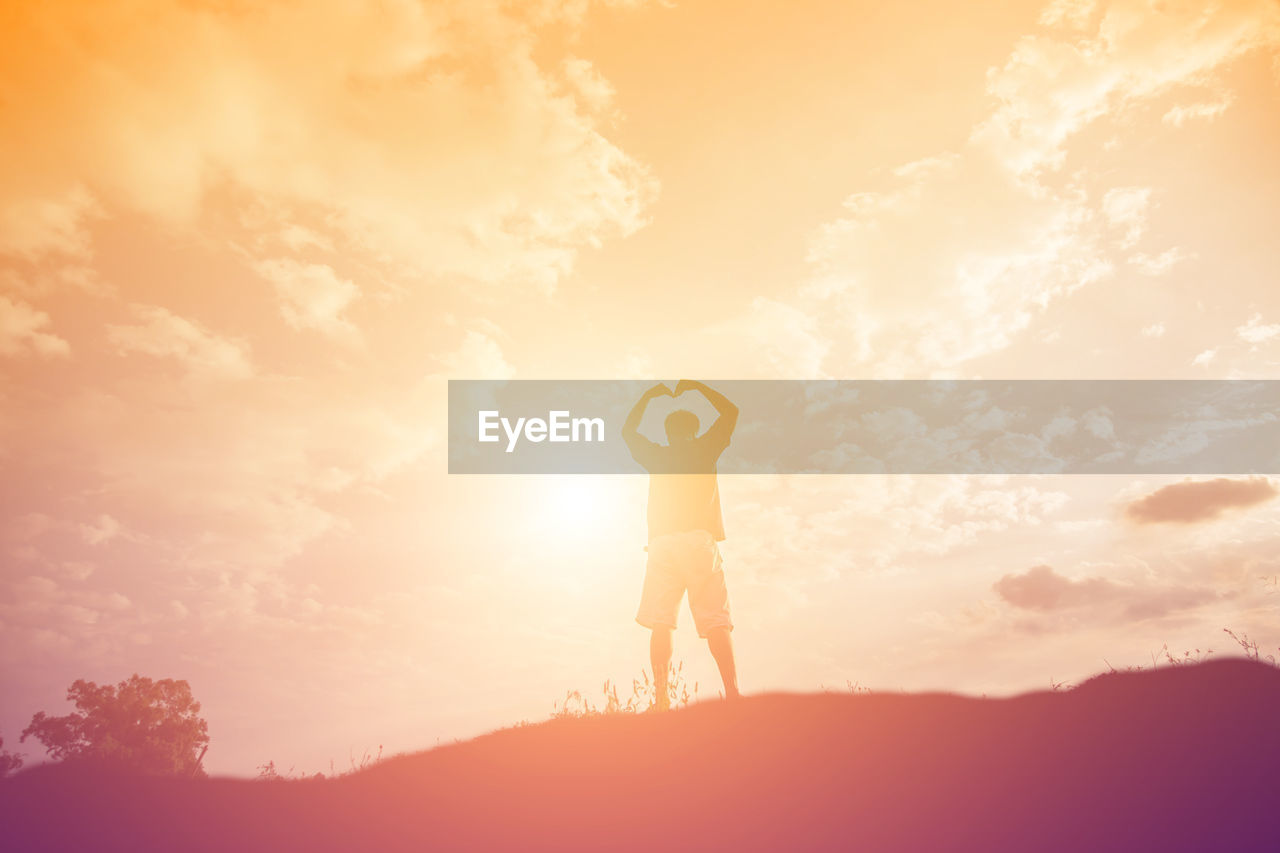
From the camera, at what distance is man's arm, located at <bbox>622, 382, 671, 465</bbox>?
29.5 ft

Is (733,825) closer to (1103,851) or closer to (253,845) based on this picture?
(1103,851)

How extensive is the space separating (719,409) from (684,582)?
2.32m

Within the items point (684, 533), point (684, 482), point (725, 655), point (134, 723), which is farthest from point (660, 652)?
point (134, 723)

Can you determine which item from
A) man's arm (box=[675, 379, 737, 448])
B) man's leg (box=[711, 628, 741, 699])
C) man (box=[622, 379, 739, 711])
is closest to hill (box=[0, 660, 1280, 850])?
man's leg (box=[711, 628, 741, 699])

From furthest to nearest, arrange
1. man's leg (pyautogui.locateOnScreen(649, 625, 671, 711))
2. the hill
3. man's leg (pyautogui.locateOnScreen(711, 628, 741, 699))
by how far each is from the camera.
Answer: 1. man's leg (pyautogui.locateOnScreen(649, 625, 671, 711))
2. man's leg (pyautogui.locateOnScreen(711, 628, 741, 699))
3. the hill

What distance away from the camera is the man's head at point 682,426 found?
8933mm

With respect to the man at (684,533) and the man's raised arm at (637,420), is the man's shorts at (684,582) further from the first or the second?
the man's raised arm at (637,420)

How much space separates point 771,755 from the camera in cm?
600

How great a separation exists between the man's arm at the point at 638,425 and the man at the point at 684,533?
13 mm

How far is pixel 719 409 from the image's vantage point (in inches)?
359

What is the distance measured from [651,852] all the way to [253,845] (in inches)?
118

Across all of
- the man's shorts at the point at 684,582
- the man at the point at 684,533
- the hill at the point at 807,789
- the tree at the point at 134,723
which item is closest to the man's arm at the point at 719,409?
the man at the point at 684,533

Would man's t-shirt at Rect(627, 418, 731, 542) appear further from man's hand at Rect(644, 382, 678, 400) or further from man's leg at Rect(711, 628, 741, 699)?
man's leg at Rect(711, 628, 741, 699)

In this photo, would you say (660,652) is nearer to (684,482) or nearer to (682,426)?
(684,482)
